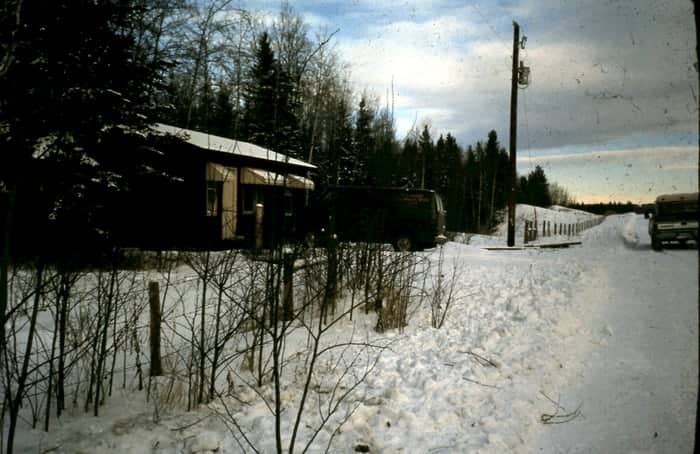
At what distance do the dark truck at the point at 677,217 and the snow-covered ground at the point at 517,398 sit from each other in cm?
8

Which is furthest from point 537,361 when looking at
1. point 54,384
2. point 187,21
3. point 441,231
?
point 187,21

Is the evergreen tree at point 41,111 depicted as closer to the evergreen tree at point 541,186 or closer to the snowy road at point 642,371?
the snowy road at point 642,371

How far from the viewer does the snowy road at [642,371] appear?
1.40 meters

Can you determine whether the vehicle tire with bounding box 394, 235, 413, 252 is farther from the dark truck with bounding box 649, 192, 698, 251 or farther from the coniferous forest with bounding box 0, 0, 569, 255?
the dark truck with bounding box 649, 192, 698, 251

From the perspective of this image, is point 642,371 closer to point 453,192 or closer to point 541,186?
→ point 541,186

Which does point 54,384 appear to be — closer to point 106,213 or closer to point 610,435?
point 610,435

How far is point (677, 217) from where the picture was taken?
1359 millimetres

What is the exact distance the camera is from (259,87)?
313 centimetres

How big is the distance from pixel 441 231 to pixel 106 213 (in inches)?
364

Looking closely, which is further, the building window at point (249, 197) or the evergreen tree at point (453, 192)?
the evergreen tree at point (453, 192)

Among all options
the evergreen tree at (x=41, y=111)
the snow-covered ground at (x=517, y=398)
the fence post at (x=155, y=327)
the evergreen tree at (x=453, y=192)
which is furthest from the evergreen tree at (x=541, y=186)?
the evergreen tree at (x=453, y=192)

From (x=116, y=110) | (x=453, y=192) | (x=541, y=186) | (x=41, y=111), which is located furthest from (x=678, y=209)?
(x=453, y=192)

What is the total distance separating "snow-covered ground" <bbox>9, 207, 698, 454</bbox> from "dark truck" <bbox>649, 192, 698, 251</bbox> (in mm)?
76

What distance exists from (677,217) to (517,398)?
2.46m
